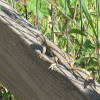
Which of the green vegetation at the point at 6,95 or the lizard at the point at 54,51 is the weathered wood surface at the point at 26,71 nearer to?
the lizard at the point at 54,51

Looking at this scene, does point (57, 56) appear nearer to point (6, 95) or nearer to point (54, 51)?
point (54, 51)

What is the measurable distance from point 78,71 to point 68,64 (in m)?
0.11

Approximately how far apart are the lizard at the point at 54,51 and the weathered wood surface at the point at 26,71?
0.23 ft

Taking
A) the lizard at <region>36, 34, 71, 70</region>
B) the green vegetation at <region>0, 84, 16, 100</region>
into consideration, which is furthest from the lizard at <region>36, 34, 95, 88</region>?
the green vegetation at <region>0, 84, 16, 100</region>

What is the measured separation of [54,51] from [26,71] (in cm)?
32

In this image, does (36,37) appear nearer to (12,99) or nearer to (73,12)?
(73,12)

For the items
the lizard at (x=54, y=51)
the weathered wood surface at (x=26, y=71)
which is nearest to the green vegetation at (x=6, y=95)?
the weathered wood surface at (x=26, y=71)

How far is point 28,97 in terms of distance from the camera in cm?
257

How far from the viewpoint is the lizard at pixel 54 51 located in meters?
2.31

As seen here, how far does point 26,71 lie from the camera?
96.5 inches

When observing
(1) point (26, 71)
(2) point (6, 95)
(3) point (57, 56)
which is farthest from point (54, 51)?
(2) point (6, 95)

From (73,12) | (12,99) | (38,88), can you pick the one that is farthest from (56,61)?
(12,99)

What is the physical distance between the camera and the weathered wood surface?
6.68 feet

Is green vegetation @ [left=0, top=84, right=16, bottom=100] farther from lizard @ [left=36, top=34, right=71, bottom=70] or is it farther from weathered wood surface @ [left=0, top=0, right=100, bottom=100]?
lizard @ [left=36, top=34, right=71, bottom=70]
